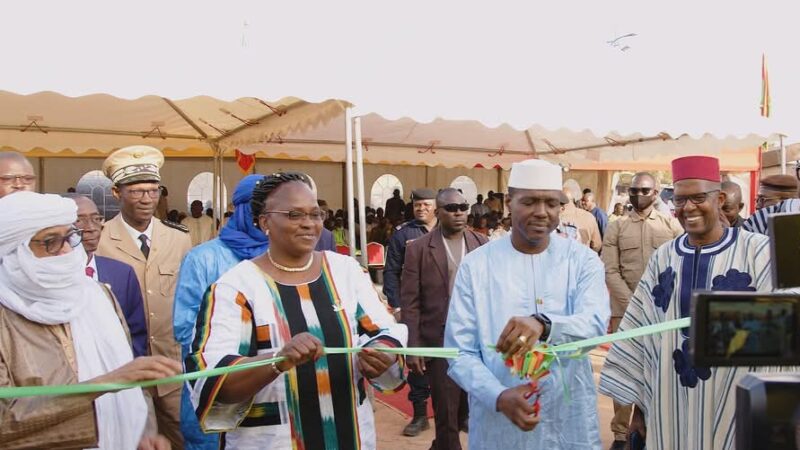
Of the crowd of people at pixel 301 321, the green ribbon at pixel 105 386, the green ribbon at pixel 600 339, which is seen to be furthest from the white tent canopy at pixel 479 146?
the green ribbon at pixel 105 386

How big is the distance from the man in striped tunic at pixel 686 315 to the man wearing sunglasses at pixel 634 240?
3.05 m

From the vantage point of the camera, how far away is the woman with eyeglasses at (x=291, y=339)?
7.60 feet

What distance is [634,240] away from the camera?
635 centimetres

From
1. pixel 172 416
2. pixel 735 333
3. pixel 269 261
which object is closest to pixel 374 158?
pixel 172 416

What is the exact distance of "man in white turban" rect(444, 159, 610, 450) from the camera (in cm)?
295

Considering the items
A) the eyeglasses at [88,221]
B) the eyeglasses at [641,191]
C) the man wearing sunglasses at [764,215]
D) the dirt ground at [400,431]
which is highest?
the eyeglasses at [641,191]

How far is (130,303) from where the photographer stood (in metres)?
3.44

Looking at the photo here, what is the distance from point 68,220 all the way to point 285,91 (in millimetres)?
3458

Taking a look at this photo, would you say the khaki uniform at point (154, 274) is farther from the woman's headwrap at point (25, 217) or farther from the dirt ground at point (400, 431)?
the dirt ground at point (400, 431)

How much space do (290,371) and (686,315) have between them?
5.64 ft

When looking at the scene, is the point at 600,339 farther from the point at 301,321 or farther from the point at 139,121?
the point at 139,121

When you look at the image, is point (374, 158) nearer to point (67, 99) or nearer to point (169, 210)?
point (67, 99)

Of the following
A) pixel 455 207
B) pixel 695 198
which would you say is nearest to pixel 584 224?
pixel 455 207

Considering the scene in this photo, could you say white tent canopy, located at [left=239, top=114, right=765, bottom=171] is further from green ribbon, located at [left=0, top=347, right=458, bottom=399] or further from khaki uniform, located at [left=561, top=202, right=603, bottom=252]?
green ribbon, located at [left=0, top=347, right=458, bottom=399]
